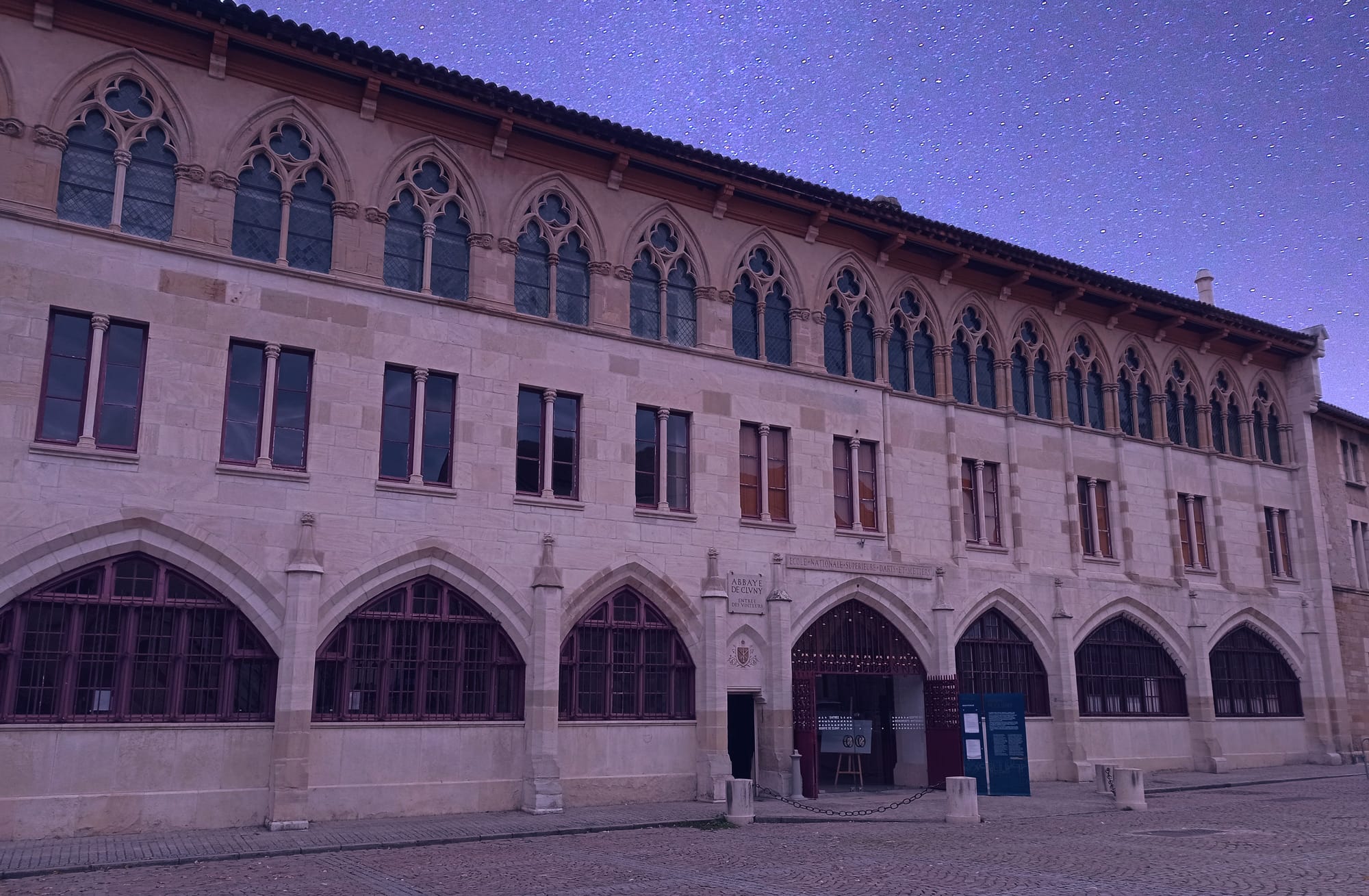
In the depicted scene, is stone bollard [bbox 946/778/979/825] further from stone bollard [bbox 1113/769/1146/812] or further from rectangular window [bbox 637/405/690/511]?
rectangular window [bbox 637/405/690/511]

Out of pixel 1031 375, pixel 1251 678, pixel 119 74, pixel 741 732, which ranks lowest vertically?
pixel 741 732

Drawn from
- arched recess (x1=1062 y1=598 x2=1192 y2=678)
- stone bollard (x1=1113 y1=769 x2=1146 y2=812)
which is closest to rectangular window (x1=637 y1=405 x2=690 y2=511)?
stone bollard (x1=1113 y1=769 x2=1146 y2=812)

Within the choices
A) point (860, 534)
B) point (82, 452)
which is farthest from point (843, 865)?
point (82, 452)

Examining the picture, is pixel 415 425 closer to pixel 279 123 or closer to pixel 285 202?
pixel 285 202

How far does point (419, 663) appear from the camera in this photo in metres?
19.0

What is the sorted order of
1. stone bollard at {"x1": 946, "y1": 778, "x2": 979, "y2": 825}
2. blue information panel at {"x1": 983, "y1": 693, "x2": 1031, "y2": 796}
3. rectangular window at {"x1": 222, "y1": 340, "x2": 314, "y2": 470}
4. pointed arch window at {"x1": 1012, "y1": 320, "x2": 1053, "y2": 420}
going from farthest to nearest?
pointed arch window at {"x1": 1012, "y1": 320, "x2": 1053, "y2": 420}, blue information panel at {"x1": 983, "y1": 693, "x2": 1031, "y2": 796}, stone bollard at {"x1": 946, "y1": 778, "x2": 979, "y2": 825}, rectangular window at {"x1": 222, "y1": 340, "x2": 314, "y2": 470}

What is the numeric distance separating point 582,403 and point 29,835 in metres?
11.1

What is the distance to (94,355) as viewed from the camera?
17078 millimetres

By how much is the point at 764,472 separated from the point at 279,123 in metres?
11.4

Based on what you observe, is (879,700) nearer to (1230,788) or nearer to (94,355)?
(1230,788)

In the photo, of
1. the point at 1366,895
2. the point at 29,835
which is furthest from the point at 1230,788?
the point at 29,835

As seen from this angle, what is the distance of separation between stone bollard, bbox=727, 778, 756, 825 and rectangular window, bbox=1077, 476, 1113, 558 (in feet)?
45.4

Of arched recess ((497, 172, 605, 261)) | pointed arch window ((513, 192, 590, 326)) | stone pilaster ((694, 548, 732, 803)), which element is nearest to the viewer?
stone pilaster ((694, 548, 732, 803))

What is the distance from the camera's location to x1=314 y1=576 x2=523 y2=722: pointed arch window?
18281 millimetres
